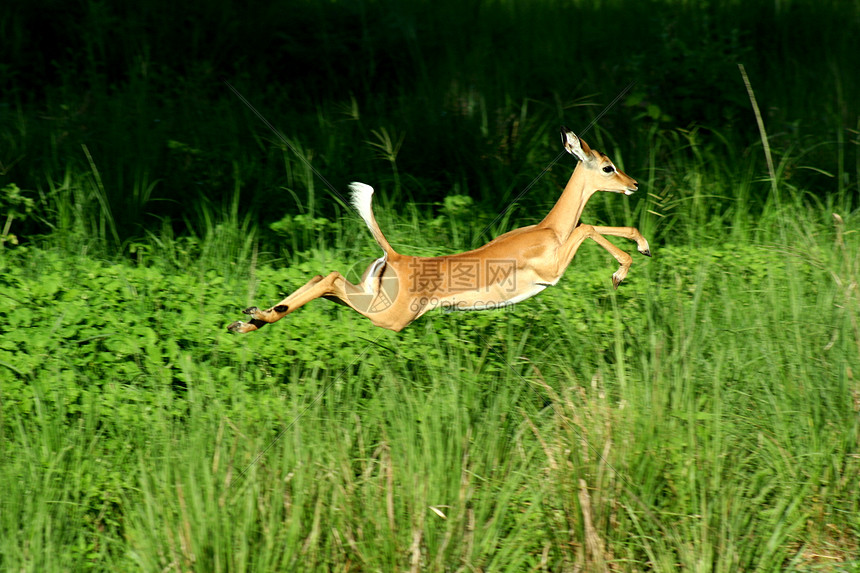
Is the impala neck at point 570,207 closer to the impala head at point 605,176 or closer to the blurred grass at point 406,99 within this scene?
the impala head at point 605,176

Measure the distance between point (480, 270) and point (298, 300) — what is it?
0.49m

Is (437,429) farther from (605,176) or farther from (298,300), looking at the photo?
(605,176)

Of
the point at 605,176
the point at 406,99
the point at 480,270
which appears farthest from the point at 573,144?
the point at 406,99

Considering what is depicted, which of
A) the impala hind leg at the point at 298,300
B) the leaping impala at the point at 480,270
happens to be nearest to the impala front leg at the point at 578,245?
the leaping impala at the point at 480,270

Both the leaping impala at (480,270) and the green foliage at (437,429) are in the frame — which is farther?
the green foliage at (437,429)

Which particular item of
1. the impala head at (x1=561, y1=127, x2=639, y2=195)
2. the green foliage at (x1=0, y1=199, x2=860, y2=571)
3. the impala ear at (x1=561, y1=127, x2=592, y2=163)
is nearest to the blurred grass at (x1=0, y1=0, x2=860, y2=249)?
the green foliage at (x1=0, y1=199, x2=860, y2=571)

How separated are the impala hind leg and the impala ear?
2.25ft

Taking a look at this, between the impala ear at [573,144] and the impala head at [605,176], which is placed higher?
the impala ear at [573,144]

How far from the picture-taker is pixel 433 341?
362 centimetres

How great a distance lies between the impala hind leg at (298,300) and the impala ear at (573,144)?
685 mm

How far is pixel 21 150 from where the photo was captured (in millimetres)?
5543

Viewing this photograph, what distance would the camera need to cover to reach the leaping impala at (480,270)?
2.23 m

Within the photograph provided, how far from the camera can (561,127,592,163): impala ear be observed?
2.13 metres

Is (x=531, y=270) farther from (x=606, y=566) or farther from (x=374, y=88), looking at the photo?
(x=374, y=88)
